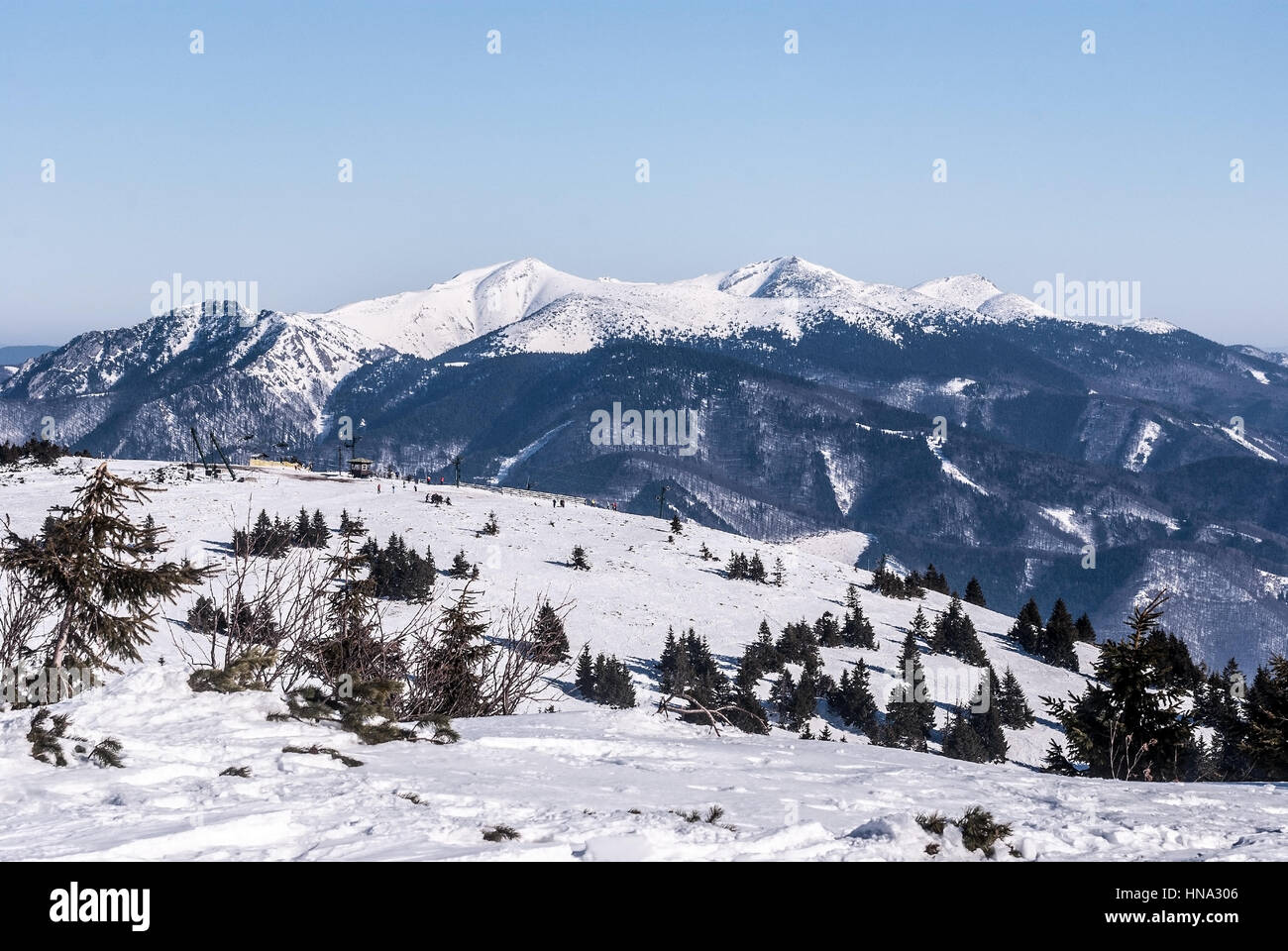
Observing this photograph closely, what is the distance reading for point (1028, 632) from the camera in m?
62.2

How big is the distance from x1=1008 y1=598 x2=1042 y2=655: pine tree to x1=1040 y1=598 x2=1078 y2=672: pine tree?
334 millimetres

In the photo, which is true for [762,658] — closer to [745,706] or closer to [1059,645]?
[745,706]

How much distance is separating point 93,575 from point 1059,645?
5596 cm

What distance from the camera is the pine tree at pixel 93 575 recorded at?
42.2 feet

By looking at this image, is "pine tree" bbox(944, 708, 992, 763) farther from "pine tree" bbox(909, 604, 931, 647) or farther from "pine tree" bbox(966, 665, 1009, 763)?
"pine tree" bbox(909, 604, 931, 647)

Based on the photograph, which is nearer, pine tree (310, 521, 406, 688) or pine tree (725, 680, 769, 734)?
pine tree (310, 521, 406, 688)

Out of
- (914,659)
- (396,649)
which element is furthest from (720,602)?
(396,649)

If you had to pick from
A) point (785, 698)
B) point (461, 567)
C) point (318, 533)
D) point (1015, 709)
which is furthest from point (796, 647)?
point (318, 533)

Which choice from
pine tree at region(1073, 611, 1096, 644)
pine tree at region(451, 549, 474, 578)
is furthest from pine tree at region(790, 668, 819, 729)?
pine tree at region(1073, 611, 1096, 644)

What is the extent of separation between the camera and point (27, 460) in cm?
8319

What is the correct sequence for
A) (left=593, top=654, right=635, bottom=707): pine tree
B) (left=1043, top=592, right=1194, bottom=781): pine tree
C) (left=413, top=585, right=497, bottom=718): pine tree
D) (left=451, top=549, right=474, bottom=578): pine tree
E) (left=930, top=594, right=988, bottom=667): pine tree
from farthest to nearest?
(left=451, top=549, right=474, bottom=578): pine tree → (left=930, top=594, right=988, bottom=667): pine tree → (left=593, top=654, right=635, bottom=707): pine tree → (left=1043, top=592, right=1194, bottom=781): pine tree → (left=413, top=585, right=497, bottom=718): pine tree

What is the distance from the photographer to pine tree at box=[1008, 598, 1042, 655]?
200 ft
